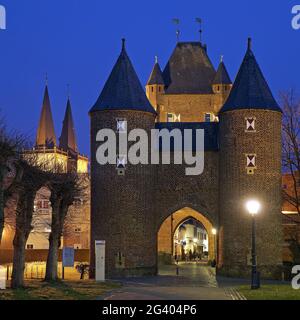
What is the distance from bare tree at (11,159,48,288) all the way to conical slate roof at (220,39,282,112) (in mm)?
15118

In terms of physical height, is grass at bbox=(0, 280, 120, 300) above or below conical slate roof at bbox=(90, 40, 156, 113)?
below

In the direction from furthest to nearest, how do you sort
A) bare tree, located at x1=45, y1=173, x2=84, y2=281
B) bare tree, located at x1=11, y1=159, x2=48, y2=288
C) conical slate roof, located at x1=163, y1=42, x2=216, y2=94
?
1. conical slate roof, located at x1=163, y1=42, x2=216, y2=94
2. bare tree, located at x1=45, y1=173, x2=84, y2=281
3. bare tree, located at x1=11, y1=159, x2=48, y2=288

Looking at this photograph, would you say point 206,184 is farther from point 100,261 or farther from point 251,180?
point 100,261

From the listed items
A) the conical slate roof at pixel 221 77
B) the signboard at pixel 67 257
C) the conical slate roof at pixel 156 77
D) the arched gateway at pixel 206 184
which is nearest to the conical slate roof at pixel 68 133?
the conical slate roof at pixel 156 77

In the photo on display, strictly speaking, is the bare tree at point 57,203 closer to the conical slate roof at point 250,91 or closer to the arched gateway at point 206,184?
the arched gateway at point 206,184

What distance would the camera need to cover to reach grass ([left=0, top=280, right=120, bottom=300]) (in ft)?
82.5

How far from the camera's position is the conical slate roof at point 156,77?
2450 inches

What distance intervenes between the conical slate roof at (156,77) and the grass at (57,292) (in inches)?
1240

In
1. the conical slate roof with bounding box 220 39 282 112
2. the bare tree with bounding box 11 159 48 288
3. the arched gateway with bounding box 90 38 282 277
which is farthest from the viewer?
the conical slate roof with bounding box 220 39 282 112

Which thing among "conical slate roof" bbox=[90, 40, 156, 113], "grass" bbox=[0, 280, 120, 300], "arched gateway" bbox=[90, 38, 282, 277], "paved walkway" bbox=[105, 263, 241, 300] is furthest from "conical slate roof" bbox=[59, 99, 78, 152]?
"grass" bbox=[0, 280, 120, 300]

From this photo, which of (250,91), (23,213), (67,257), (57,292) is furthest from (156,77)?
(57,292)

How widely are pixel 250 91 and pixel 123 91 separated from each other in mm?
7378

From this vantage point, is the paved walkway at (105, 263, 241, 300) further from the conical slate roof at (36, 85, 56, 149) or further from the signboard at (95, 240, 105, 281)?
the conical slate roof at (36, 85, 56, 149)
